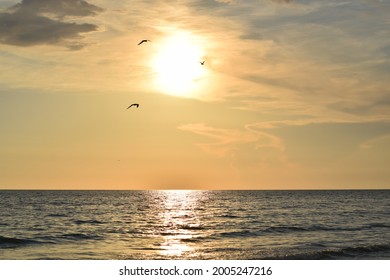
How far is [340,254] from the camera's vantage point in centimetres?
4256

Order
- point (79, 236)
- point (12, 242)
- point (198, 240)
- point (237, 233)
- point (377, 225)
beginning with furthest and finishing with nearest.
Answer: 1. point (377, 225)
2. point (237, 233)
3. point (79, 236)
4. point (198, 240)
5. point (12, 242)

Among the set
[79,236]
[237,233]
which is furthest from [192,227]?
[79,236]

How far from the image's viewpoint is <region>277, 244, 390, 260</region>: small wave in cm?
4119

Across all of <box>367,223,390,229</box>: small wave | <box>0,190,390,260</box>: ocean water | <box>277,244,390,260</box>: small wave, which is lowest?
<box>277,244,390,260</box>: small wave

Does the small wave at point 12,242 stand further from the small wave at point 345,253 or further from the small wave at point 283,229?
the small wave at point 283,229

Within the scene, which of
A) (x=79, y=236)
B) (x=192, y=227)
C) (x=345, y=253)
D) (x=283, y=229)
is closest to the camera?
(x=345, y=253)

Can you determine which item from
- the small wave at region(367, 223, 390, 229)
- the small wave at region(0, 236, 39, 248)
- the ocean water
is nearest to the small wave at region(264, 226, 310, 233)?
the ocean water

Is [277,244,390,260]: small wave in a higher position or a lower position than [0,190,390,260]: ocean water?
lower

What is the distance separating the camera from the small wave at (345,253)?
4119 centimetres

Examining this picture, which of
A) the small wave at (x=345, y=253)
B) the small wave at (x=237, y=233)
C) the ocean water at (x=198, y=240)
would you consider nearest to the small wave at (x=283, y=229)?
the ocean water at (x=198, y=240)

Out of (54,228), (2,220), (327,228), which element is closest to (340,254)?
(327,228)

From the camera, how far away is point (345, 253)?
43.1m

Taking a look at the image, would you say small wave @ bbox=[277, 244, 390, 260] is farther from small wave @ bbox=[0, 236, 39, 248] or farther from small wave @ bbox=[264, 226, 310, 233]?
small wave @ bbox=[0, 236, 39, 248]

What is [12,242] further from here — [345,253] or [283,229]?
[345,253]
